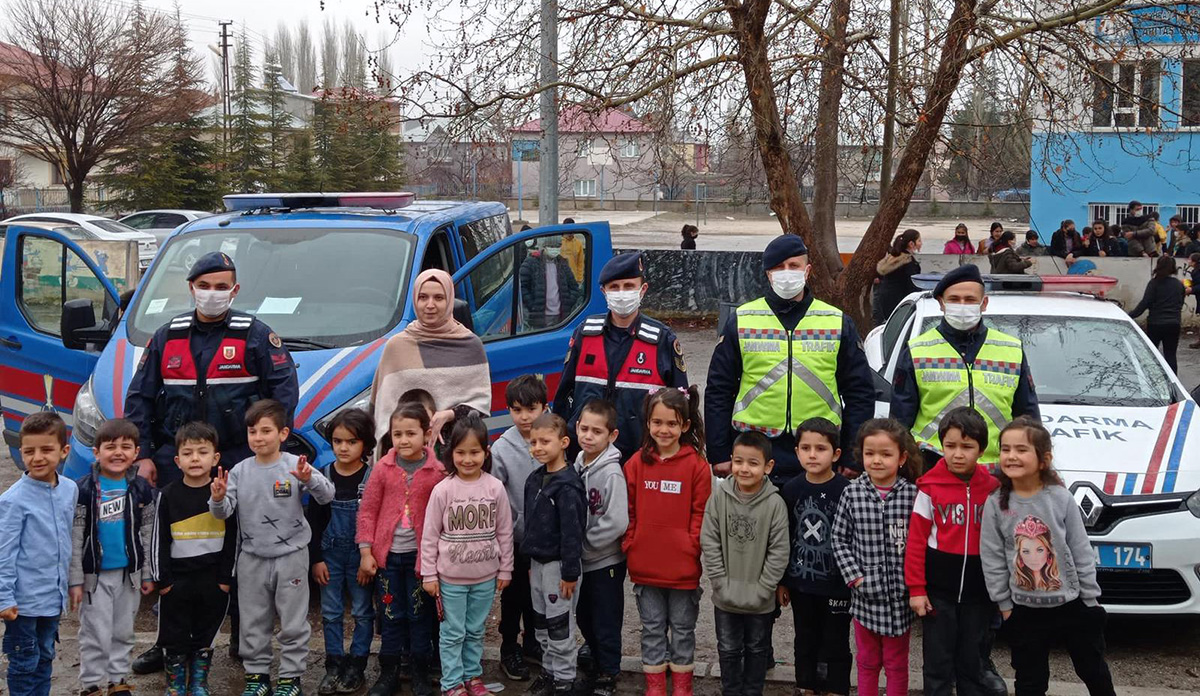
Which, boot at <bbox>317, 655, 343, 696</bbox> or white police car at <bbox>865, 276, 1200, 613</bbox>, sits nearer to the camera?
boot at <bbox>317, 655, 343, 696</bbox>

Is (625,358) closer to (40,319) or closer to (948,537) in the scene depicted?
(948,537)

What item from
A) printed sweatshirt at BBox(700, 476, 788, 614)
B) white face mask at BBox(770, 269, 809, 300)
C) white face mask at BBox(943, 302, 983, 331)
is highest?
Answer: white face mask at BBox(770, 269, 809, 300)

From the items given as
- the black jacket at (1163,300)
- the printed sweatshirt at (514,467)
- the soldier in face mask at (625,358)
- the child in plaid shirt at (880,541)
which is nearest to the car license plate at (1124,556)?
the child in plaid shirt at (880,541)

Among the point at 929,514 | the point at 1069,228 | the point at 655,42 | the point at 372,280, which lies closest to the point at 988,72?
the point at 655,42

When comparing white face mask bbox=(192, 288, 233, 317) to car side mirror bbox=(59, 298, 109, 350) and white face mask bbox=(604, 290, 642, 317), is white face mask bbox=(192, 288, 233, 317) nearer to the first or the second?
car side mirror bbox=(59, 298, 109, 350)

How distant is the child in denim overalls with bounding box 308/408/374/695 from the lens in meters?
5.23

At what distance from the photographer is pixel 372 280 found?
695 cm

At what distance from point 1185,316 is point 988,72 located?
837 cm

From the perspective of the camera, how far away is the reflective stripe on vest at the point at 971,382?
528cm

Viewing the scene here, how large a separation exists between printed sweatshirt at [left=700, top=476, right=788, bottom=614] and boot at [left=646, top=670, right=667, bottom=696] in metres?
0.41

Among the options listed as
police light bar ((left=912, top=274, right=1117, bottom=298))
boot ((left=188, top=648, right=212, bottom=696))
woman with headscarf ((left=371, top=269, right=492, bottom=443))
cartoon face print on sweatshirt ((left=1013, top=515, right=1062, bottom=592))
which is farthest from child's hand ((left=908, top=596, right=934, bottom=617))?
police light bar ((left=912, top=274, right=1117, bottom=298))

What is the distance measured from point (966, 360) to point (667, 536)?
5.33 ft

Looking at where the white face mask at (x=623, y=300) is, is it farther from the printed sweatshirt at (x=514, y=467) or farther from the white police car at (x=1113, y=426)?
the white police car at (x=1113, y=426)

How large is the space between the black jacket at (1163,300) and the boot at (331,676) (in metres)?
10.2
